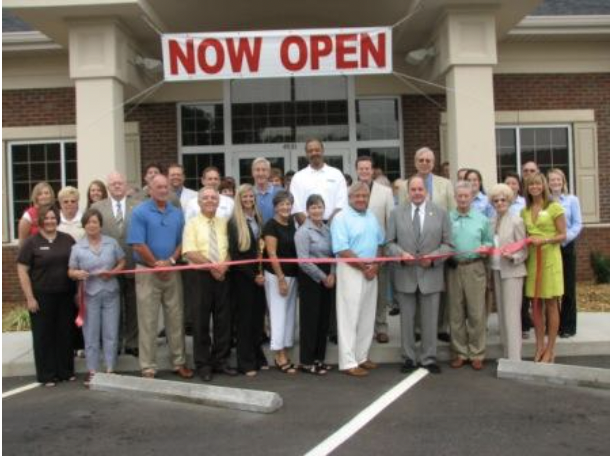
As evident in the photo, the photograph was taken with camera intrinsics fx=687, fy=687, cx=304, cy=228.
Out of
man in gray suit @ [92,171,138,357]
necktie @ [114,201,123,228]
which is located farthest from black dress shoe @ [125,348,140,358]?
necktie @ [114,201,123,228]

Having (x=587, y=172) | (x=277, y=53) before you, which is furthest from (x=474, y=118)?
(x=587, y=172)

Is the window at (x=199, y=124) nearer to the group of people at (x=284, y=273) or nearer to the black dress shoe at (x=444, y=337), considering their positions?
the group of people at (x=284, y=273)

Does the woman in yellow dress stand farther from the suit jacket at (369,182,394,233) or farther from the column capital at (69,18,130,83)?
the column capital at (69,18,130,83)

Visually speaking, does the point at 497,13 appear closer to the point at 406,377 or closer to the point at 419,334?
the point at 419,334

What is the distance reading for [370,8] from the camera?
1069 cm

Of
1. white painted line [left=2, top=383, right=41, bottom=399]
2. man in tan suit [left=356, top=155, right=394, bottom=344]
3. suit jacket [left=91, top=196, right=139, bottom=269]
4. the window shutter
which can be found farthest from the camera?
the window shutter

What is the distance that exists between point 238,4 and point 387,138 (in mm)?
4013

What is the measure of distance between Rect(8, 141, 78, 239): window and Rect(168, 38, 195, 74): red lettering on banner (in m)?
4.88

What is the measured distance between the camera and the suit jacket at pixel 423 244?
22.4 ft


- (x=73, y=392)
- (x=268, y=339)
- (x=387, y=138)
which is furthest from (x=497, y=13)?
(x=73, y=392)

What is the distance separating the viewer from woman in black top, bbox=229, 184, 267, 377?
682cm

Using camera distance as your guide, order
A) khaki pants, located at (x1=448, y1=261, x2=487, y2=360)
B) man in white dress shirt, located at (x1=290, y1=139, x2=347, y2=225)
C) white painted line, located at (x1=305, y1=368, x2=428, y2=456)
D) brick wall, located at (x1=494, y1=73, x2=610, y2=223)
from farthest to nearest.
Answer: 1. brick wall, located at (x1=494, y1=73, x2=610, y2=223)
2. man in white dress shirt, located at (x1=290, y1=139, x2=347, y2=225)
3. khaki pants, located at (x1=448, y1=261, x2=487, y2=360)
4. white painted line, located at (x1=305, y1=368, x2=428, y2=456)

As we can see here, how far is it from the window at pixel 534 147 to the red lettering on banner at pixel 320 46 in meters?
5.30

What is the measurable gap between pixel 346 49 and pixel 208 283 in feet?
12.7
